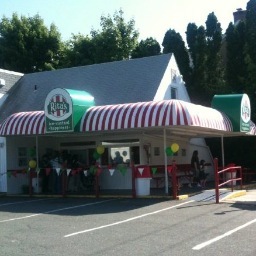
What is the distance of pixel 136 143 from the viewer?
2172 cm

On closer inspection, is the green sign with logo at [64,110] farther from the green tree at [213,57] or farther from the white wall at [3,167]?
the green tree at [213,57]

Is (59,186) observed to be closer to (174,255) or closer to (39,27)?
(174,255)

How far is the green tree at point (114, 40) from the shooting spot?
126 feet

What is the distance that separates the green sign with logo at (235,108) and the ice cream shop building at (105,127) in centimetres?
4

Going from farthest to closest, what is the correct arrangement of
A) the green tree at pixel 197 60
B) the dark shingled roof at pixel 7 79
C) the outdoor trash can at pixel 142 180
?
1. the green tree at pixel 197 60
2. the dark shingled roof at pixel 7 79
3. the outdoor trash can at pixel 142 180

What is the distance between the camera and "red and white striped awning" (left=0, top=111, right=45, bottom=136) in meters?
18.8

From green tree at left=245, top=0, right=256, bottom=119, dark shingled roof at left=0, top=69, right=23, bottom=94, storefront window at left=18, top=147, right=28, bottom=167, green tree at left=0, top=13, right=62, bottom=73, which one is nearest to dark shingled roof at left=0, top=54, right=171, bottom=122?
dark shingled roof at left=0, top=69, right=23, bottom=94

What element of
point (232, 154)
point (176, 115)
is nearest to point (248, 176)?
point (232, 154)

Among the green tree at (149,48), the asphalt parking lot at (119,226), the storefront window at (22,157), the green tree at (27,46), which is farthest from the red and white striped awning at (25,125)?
the green tree at (27,46)

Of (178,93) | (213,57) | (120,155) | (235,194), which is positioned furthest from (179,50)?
(235,194)

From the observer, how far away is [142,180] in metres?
17.4

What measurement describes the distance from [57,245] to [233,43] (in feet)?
71.0

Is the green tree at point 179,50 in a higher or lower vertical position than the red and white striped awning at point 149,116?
higher

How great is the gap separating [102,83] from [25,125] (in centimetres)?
592
